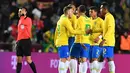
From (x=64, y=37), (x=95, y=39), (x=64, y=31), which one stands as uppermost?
Answer: (x=64, y=31)

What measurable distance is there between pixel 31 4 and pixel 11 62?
5012mm

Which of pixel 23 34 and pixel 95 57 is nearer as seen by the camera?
pixel 95 57

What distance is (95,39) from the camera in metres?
15.7

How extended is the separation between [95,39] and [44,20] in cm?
652

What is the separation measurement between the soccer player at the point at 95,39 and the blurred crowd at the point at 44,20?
4281 millimetres

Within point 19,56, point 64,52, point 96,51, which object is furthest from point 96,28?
point 19,56

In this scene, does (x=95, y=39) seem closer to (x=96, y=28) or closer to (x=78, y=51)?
(x=96, y=28)

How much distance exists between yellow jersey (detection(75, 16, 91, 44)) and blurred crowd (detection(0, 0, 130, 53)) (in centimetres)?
470

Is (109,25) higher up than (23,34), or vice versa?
(109,25)

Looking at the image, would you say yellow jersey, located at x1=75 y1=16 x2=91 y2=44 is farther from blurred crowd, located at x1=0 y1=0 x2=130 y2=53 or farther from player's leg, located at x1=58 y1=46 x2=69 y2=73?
blurred crowd, located at x1=0 y1=0 x2=130 y2=53

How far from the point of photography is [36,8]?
22375 millimetres

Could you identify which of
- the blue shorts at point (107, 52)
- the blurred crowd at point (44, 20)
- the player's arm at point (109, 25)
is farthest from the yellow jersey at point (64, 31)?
the blurred crowd at point (44, 20)

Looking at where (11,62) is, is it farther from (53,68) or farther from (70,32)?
(70,32)

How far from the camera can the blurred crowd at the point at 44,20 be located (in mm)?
20266
